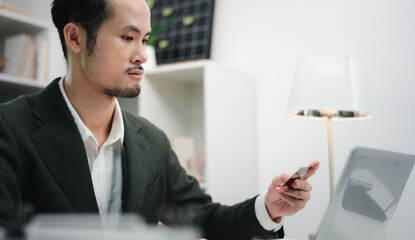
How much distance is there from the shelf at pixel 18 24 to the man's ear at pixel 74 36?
130cm

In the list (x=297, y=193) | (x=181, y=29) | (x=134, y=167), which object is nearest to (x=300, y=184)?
(x=297, y=193)

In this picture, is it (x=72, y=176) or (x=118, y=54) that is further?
(x=118, y=54)

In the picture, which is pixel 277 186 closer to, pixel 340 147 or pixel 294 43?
pixel 340 147

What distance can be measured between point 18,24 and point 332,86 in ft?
5.98

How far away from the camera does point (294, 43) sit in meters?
2.23

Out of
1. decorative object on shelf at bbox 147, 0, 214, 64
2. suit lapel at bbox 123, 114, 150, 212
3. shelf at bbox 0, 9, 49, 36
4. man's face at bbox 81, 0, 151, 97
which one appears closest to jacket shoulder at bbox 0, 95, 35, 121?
man's face at bbox 81, 0, 151, 97

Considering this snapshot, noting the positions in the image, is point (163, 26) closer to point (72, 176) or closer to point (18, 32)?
point (18, 32)

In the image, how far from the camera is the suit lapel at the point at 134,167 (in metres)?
1.12

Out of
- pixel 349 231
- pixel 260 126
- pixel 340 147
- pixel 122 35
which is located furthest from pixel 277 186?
pixel 260 126

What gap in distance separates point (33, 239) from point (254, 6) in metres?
2.23

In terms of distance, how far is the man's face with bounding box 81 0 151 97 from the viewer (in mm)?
1136

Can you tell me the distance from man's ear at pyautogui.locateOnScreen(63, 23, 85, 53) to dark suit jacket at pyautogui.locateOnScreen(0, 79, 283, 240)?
122mm

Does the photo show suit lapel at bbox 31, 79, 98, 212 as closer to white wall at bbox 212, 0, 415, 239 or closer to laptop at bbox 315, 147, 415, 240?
laptop at bbox 315, 147, 415, 240

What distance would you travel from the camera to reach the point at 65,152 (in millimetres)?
1052
